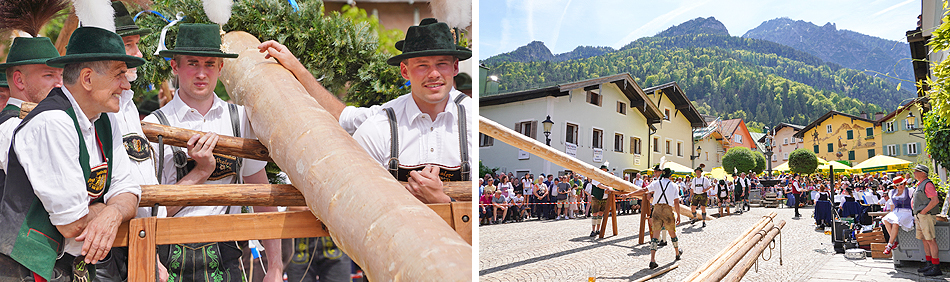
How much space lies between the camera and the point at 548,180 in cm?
432

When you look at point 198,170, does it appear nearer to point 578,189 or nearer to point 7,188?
point 7,188

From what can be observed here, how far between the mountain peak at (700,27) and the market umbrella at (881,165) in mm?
905

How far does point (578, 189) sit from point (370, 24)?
367cm

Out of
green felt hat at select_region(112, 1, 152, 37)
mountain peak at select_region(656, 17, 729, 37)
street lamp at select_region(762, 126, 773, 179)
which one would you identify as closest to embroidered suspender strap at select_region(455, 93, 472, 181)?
green felt hat at select_region(112, 1, 152, 37)

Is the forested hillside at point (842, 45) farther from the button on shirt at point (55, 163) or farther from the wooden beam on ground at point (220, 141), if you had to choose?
the button on shirt at point (55, 163)

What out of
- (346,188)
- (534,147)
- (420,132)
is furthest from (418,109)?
(534,147)

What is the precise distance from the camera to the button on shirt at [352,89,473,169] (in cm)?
172

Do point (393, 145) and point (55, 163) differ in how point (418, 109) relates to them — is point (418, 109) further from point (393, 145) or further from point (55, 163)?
point (55, 163)

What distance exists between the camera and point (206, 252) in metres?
1.64

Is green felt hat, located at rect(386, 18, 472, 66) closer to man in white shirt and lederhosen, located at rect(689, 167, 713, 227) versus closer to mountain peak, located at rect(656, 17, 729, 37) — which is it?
mountain peak, located at rect(656, 17, 729, 37)

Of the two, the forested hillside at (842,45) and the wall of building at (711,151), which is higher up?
the forested hillside at (842,45)

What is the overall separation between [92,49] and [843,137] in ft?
9.22

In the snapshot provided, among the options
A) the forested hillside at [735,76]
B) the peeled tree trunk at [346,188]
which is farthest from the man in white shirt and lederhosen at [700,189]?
the peeled tree trunk at [346,188]

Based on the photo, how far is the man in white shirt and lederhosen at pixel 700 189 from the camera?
2.66 metres
